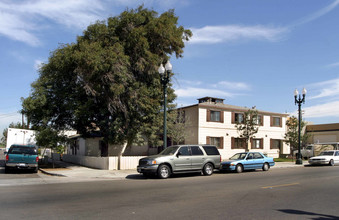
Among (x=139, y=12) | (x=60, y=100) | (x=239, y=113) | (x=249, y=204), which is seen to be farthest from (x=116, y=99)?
(x=239, y=113)

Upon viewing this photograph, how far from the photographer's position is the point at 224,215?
7.34 meters

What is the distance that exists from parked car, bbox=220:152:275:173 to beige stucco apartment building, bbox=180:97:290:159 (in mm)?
10292

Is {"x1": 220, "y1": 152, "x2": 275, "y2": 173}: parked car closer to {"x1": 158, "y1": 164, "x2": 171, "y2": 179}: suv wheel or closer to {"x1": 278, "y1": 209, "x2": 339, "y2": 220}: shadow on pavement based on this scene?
{"x1": 158, "y1": 164, "x2": 171, "y2": 179}: suv wheel

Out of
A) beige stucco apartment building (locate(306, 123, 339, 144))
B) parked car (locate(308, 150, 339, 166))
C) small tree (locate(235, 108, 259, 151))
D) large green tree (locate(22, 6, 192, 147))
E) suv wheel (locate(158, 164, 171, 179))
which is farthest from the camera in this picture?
beige stucco apartment building (locate(306, 123, 339, 144))

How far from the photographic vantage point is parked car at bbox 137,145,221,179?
1580 centimetres

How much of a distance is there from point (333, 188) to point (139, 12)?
674 inches

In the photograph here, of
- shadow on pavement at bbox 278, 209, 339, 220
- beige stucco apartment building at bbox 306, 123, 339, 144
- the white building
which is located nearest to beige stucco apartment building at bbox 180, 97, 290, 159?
beige stucco apartment building at bbox 306, 123, 339, 144

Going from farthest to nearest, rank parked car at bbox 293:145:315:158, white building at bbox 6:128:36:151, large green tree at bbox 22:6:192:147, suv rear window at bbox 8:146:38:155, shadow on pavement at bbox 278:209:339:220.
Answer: parked car at bbox 293:145:315:158 < white building at bbox 6:128:36:151 < large green tree at bbox 22:6:192:147 < suv rear window at bbox 8:146:38:155 < shadow on pavement at bbox 278:209:339:220

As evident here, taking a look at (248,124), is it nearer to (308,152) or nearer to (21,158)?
(308,152)

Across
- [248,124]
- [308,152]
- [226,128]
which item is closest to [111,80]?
[248,124]

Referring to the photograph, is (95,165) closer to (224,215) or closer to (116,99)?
(116,99)

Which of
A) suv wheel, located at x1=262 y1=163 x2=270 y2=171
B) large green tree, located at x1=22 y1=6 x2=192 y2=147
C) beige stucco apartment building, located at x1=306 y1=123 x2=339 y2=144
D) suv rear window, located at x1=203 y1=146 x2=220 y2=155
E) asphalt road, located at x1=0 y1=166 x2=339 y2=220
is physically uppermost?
large green tree, located at x1=22 y1=6 x2=192 y2=147

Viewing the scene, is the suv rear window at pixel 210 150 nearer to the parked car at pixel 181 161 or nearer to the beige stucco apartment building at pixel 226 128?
the parked car at pixel 181 161

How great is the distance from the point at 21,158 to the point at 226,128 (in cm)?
2072
